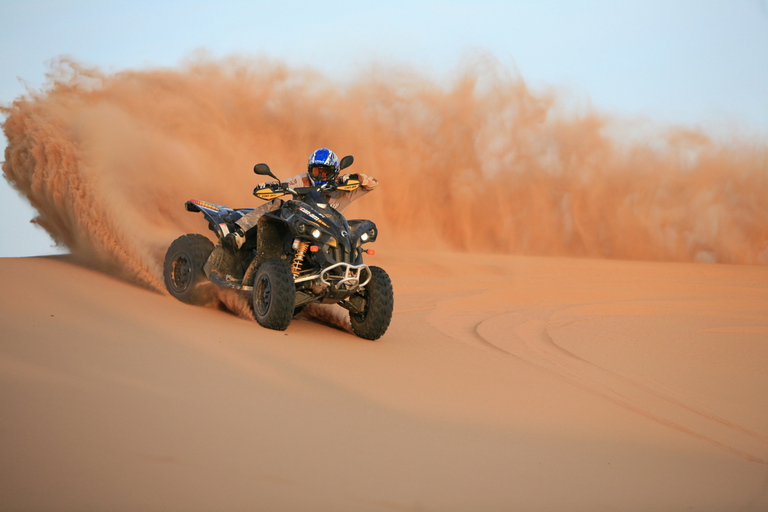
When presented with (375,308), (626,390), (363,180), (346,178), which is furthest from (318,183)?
(626,390)

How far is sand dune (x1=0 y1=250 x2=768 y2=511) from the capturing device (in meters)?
2.49

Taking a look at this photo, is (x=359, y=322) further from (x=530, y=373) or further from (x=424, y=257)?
(x=424, y=257)

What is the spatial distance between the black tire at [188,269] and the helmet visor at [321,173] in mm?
1575

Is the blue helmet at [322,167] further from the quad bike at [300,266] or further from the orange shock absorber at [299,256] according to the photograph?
the orange shock absorber at [299,256]

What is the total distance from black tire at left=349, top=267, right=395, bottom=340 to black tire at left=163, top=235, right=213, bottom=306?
1.96m

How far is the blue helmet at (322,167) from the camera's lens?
6754 mm

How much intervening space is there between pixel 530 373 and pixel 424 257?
9486 millimetres

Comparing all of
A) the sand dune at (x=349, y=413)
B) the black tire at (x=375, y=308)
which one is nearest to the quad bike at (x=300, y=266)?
the black tire at (x=375, y=308)

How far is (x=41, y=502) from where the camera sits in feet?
7.00

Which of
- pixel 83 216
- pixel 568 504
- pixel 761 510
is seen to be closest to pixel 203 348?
pixel 568 504

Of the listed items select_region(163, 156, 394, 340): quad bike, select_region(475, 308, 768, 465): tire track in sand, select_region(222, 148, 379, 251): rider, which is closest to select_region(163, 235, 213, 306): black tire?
select_region(163, 156, 394, 340): quad bike

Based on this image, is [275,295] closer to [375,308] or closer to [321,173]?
[375,308]

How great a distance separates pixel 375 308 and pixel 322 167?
1.64 meters

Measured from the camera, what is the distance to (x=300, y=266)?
6355 mm
